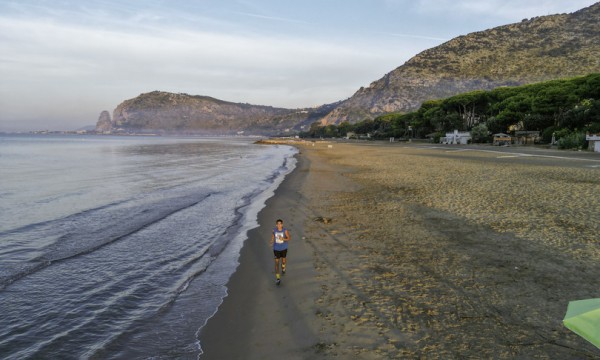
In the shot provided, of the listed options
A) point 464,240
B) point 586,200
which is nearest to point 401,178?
point 586,200

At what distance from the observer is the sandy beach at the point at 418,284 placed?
4941 mm

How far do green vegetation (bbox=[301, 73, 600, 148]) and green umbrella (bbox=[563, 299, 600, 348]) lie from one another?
170 feet

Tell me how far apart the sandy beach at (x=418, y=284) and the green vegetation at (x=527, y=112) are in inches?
1732

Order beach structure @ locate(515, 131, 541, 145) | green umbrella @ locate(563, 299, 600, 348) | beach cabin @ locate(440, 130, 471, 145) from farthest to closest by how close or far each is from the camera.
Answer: beach cabin @ locate(440, 130, 471, 145), beach structure @ locate(515, 131, 541, 145), green umbrella @ locate(563, 299, 600, 348)

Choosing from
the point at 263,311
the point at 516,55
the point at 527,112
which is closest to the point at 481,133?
the point at 527,112

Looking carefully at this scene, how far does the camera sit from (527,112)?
6378cm

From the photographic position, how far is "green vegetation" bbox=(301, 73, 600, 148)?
166ft

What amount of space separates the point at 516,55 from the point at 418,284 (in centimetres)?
15851

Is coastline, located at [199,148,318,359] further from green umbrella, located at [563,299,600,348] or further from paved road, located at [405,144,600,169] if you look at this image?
paved road, located at [405,144,600,169]

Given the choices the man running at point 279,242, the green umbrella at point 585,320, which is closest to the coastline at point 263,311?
the man running at point 279,242

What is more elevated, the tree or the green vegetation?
the green vegetation

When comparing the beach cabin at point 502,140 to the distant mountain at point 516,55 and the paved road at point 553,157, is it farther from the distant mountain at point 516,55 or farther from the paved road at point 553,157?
the distant mountain at point 516,55

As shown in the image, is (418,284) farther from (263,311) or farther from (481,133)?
(481,133)

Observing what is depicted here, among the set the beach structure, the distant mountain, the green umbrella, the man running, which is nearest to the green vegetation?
the beach structure
